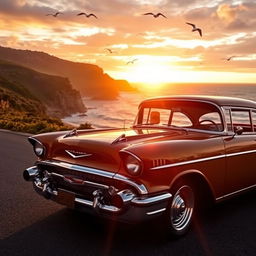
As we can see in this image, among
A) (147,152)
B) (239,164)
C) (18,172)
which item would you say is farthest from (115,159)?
(18,172)

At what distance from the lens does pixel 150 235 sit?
4.57m

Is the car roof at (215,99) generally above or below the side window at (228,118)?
above

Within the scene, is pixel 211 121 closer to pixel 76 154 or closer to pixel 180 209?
pixel 180 209

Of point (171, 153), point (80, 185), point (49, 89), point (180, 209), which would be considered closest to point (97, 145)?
point (80, 185)

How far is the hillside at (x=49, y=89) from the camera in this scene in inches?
3659

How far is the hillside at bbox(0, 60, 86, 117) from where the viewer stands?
305 ft

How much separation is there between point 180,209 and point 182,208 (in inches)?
1.6

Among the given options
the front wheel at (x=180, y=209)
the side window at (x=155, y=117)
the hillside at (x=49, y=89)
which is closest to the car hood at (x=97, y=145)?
the front wheel at (x=180, y=209)

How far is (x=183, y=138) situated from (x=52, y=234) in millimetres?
1872

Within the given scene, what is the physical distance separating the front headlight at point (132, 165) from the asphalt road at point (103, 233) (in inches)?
32.6

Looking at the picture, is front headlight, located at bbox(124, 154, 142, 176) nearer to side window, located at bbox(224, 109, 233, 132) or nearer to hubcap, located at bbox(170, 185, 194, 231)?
hubcap, located at bbox(170, 185, 194, 231)

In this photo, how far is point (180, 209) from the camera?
458 centimetres

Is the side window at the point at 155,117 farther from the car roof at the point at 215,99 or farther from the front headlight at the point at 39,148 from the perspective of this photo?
the front headlight at the point at 39,148

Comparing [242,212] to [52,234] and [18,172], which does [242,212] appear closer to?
[52,234]
